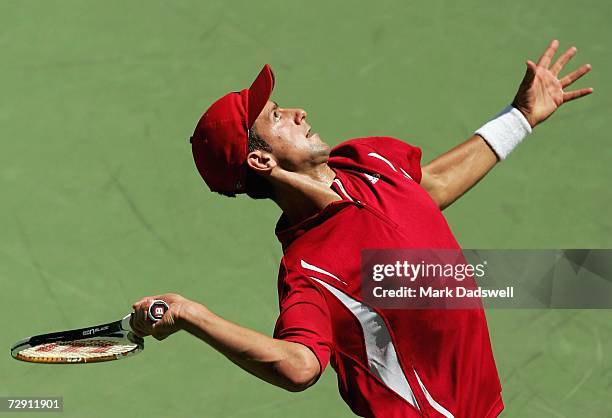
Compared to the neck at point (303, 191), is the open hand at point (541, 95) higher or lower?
higher

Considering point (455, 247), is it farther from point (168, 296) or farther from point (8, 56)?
point (8, 56)

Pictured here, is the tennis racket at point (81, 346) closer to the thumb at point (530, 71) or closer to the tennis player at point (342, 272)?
the tennis player at point (342, 272)

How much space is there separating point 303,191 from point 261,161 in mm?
155

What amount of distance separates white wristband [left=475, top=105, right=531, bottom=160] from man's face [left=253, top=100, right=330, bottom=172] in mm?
716

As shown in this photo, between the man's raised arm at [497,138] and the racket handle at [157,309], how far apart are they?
1.17m

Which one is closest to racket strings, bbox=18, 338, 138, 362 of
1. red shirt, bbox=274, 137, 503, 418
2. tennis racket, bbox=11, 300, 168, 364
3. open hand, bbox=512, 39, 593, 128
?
tennis racket, bbox=11, 300, 168, 364

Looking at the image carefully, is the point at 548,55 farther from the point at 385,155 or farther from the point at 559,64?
the point at 385,155

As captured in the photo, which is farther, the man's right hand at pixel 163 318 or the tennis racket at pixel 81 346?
the tennis racket at pixel 81 346

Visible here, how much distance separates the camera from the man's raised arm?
436 centimetres

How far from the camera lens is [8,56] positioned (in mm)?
6211

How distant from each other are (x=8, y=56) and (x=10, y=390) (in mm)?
1609

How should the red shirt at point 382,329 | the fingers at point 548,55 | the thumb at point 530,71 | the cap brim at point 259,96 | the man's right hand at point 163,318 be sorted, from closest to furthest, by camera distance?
1. the man's right hand at point 163,318
2. the red shirt at point 382,329
3. the cap brim at point 259,96
4. the thumb at point 530,71
5. the fingers at point 548,55

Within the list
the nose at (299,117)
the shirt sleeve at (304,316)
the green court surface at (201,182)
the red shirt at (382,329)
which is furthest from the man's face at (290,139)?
the green court surface at (201,182)

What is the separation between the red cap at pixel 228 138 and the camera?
4008mm
